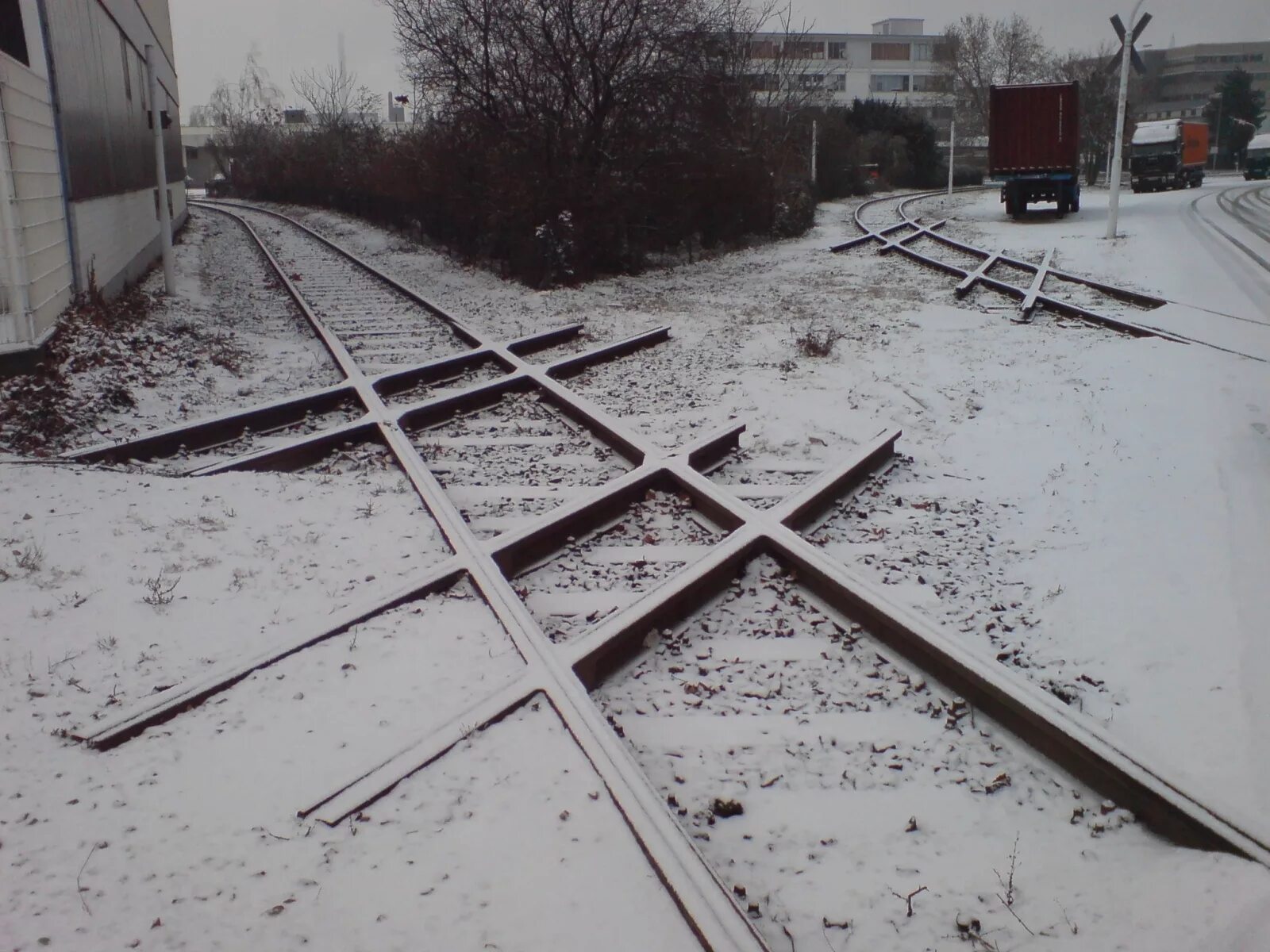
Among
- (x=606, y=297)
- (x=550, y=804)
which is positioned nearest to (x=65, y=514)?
(x=550, y=804)

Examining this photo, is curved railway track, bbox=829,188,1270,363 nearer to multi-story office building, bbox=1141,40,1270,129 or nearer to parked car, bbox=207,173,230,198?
parked car, bbox=207,173,230,198

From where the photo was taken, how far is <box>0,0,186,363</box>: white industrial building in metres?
7.40

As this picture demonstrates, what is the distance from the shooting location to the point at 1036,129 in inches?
965

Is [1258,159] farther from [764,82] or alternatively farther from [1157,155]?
[764,82]

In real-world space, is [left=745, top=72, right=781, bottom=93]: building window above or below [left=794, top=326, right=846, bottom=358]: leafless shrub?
above

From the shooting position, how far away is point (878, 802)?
3.16 metres

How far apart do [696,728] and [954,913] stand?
1.14 m

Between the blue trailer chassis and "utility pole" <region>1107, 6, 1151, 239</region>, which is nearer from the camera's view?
"utility pole" <region>1107, 6, 1151, 239</region>

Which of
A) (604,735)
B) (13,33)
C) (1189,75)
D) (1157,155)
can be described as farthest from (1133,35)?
(1189,75)

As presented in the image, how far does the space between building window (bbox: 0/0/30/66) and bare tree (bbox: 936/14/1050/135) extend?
67091mm

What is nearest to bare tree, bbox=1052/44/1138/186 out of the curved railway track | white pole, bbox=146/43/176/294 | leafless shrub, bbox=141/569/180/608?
the curved railway track

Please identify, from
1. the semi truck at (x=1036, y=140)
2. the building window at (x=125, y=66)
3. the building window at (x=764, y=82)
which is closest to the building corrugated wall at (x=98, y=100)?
the building window at (x=125, y=66)

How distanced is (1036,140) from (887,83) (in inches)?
3082

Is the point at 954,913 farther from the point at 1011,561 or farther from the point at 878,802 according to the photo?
the point at 1011,561
